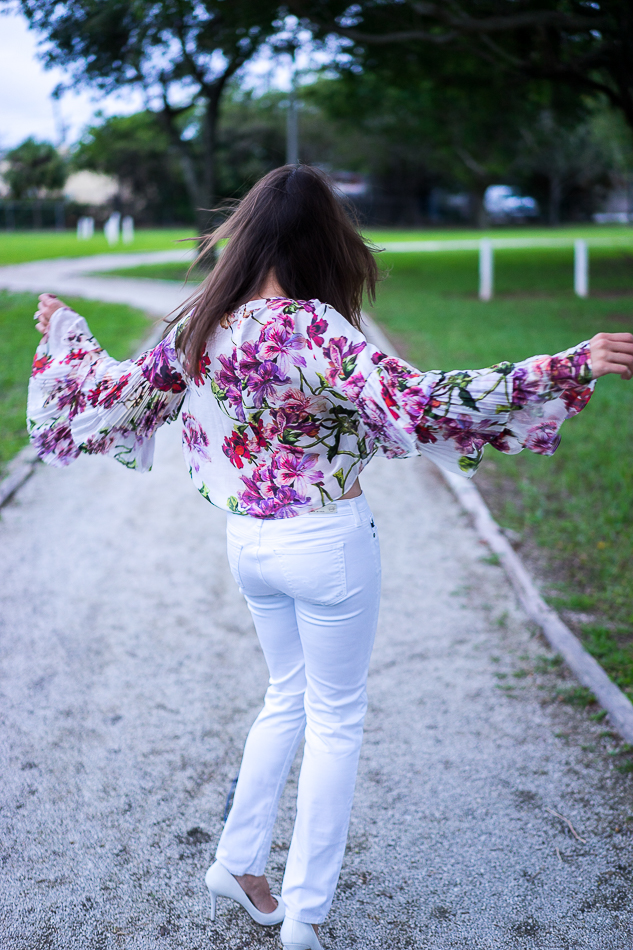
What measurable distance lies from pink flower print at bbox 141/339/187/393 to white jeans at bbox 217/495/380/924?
40cm

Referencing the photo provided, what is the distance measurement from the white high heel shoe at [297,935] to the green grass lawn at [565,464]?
1.90 metres

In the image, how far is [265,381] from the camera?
1.99 metres

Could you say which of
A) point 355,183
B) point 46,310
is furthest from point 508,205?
point 46,310

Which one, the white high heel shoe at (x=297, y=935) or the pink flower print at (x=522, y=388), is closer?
the pink flower print at (x=522, y=388)

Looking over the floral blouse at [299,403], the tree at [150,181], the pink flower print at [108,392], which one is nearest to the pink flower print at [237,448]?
the floral blouse at [299,403]

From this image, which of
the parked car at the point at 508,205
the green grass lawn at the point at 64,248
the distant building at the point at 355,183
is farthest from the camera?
the parked car at the point at 508,205

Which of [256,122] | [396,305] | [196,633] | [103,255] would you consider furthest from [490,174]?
[196,633]

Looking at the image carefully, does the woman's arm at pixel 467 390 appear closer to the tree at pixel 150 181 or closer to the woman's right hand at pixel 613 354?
the woman's right hand at pixel 613 354

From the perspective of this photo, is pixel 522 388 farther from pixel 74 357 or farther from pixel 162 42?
pixel 162 42

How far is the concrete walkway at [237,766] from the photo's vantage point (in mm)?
2555

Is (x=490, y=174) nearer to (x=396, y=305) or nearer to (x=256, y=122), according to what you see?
(x=256, y=122)

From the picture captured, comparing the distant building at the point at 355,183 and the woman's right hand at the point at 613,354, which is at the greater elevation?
the distant building at the point at 355,183

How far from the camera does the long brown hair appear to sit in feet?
6.75

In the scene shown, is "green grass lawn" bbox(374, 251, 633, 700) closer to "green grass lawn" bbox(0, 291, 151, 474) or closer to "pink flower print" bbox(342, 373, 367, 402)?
"pink flower print" bbox(342, 373, 367, 402)
